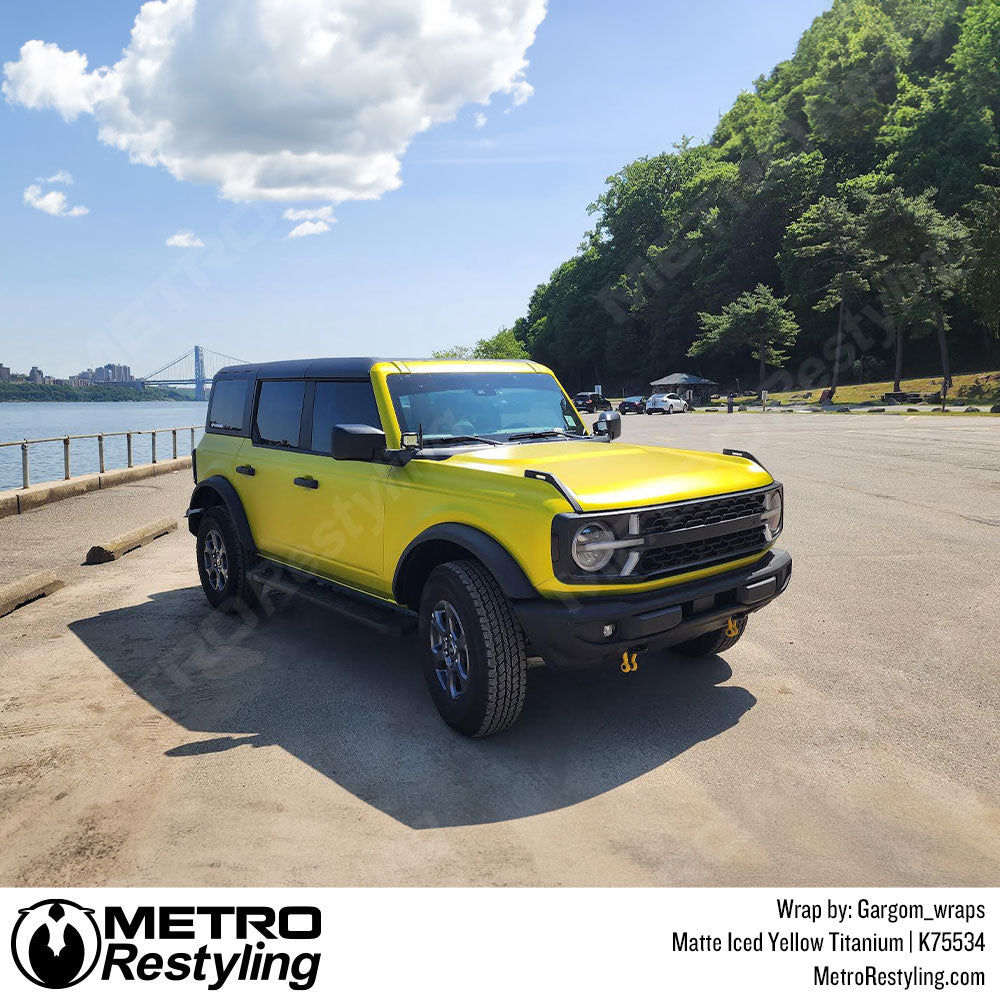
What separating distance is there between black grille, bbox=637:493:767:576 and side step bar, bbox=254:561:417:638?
4.69ft

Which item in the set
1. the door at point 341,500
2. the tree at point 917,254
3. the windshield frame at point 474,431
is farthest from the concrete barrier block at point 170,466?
the tree at point 917,254

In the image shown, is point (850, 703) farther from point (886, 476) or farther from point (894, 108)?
point (894, 108)

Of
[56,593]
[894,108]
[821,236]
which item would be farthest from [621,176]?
[56,593]

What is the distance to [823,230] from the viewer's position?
225 feet

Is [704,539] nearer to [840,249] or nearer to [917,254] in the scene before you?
[917,254]

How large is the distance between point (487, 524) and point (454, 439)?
1.03 meters

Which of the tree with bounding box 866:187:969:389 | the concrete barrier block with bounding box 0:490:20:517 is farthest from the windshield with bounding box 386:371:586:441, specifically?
the tree with bounding box 866:187:969:389

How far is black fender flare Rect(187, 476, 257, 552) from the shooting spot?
6.54 metres

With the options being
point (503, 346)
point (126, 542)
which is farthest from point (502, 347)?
point (126, 542)

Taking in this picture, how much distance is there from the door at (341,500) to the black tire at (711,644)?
1986 mm

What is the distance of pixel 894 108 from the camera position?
87.8 meters

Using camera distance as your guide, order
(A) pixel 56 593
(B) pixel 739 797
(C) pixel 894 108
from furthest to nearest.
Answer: (C) pixel 894 108
(A) pixel 56 593
(B) pixel 739 797

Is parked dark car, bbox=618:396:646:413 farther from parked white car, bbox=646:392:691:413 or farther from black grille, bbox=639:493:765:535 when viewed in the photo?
black grille, bbox=639:493:765:535
